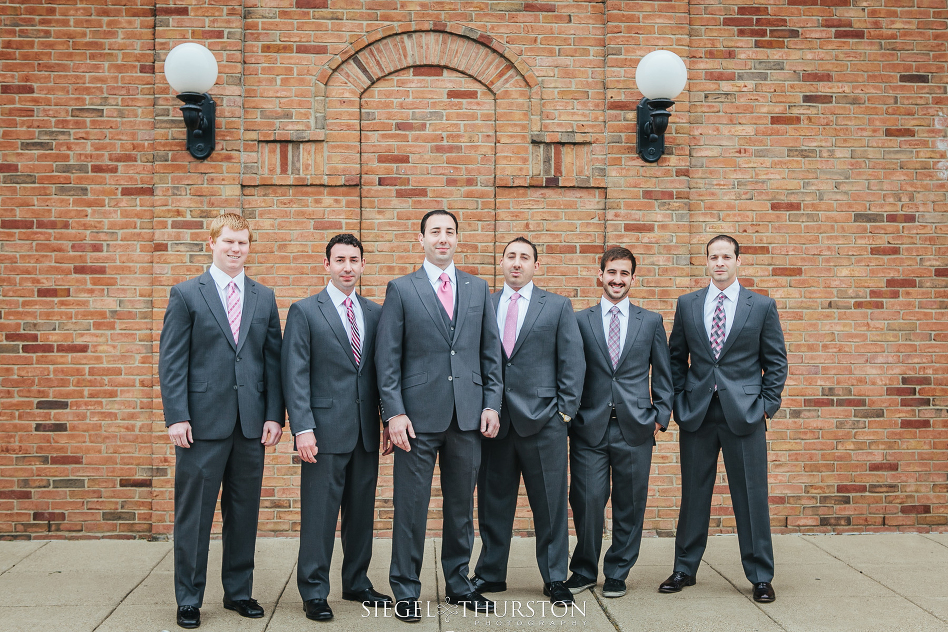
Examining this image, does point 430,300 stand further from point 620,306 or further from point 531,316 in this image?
point 620,306

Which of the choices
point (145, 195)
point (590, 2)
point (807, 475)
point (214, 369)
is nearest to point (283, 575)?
point (214, 369)

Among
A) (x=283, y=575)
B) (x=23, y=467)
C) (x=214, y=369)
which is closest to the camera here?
(x=214, y=369)

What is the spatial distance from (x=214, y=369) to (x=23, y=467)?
2.53 meters

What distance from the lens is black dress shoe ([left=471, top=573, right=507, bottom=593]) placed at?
4188mm

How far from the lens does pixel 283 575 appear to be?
4590 millimetres

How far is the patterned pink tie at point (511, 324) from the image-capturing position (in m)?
4.14

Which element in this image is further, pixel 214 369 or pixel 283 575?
pixel 283 575

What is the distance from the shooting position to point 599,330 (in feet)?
14.1

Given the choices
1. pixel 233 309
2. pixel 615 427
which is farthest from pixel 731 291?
pixel 233 309

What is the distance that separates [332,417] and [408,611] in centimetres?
107

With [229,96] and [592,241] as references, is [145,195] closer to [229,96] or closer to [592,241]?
[229,96]

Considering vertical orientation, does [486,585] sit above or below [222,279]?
below

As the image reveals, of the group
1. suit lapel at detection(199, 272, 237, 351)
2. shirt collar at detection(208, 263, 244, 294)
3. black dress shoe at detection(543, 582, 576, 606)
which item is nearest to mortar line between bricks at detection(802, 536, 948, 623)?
black dress shoe at detection(543, 582, 576, 606)

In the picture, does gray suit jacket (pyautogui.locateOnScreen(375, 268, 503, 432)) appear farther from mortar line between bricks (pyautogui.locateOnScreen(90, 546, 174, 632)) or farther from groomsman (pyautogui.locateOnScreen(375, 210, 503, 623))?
mortar line between bricks (pyautogui.locateOnScreen(90, 546, 174, 632))
